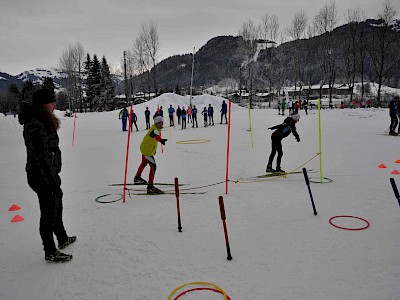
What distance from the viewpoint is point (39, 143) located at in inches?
136

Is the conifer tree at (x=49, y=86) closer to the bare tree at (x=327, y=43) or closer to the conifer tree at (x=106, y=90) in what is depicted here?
the conifer tree at (x=106, y=90)

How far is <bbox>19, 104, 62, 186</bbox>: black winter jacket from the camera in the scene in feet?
11.3

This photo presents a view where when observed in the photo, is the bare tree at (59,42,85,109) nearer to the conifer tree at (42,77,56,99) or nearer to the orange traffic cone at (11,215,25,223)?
the conifer tree at (42,77,56,99)

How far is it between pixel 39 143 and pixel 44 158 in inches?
7.3

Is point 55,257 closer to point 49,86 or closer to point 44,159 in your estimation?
point 44,159

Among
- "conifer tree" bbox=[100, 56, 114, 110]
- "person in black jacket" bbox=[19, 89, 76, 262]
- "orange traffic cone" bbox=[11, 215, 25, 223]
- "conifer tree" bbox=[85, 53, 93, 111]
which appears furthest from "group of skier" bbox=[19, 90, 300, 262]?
"conifer tree" bbox=[85, 53, 93, 111]

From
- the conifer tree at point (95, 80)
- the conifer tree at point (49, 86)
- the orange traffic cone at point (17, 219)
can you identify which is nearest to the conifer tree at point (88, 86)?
the conifer tree at point (95, 80)

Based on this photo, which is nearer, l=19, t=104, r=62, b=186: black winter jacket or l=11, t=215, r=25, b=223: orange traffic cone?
l=19, t=104, r=62, b=186: black winter jacket

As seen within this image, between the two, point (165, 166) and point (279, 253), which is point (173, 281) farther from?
point (165, 166)

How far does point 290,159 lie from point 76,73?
56781 mm

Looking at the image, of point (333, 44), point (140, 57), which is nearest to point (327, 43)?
point (333, 44)

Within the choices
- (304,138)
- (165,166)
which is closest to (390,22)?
(304,138)

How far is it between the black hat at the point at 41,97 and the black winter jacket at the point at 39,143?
0.26 feet

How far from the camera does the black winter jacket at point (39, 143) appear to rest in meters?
3.45
